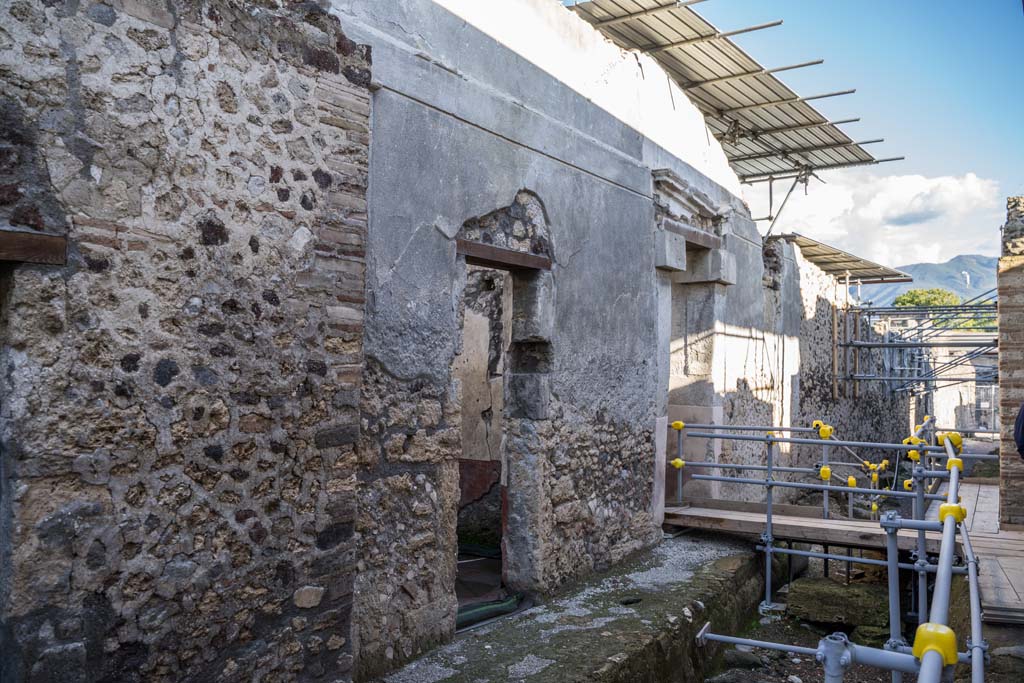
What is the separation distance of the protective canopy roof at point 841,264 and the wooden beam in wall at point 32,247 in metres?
9.38

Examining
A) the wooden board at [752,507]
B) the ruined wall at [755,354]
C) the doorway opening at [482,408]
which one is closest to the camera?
the doorway opening at [482,408]

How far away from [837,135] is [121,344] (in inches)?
370

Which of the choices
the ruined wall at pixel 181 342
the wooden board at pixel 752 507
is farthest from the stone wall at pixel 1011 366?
the ruined wall at pixel 181 342

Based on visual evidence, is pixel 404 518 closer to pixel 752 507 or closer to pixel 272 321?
pixel 272 321

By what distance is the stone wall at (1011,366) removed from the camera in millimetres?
6695

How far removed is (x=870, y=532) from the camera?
21.8 ft

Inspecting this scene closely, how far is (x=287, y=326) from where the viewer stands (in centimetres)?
318

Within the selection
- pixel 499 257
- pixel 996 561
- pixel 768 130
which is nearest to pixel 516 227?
pixel 499 257

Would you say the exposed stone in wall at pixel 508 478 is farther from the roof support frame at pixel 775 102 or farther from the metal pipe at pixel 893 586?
the roof support frame at pixel 775 102

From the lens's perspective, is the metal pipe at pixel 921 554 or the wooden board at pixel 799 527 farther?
the wooden board at pixel 799 527

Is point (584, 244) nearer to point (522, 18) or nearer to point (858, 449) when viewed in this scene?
point (522, 18)

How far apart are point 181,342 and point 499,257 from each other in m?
2.33

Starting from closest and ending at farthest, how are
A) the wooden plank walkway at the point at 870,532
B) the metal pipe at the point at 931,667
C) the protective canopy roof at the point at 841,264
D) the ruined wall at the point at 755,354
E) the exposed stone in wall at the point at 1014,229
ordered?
1. the metal pipe at the point at 931,667
2. the wooden plank walkway at the point at 870,532
3. the exposed stone in wall at the point at 1014,229
4. the ruined wall at the point at 755,354
5. the protective canopy roof at the point at 841,264

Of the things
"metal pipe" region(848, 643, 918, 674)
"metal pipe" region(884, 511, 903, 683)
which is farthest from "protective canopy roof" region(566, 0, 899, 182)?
"metal pipe" region(848, 643, 918, 674)
